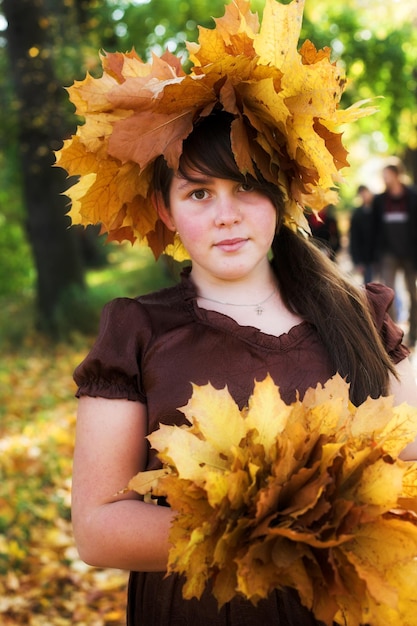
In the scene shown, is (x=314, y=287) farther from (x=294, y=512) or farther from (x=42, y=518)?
(x=42, y=518)

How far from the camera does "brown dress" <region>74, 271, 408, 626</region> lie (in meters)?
1.85

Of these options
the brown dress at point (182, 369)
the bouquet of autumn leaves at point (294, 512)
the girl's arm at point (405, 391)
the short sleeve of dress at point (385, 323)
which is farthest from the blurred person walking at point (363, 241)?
the bouquet of autumn leaves at point (294, 512)

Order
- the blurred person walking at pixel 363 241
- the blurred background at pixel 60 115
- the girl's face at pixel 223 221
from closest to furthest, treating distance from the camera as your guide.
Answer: the girl's face at pixel 223 221, the blurred background at pixel 60 115, the blurred person walking at pixel 363 241

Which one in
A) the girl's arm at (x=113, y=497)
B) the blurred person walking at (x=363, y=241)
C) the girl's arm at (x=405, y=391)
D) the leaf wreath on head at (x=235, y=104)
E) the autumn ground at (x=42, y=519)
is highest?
the leaf wreath on head at (x=235, y=104)

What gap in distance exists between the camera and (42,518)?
5078 mm

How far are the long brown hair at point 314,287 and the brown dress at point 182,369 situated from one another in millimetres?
55

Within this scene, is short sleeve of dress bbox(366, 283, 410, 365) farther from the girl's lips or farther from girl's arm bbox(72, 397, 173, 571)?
girl's arm bbox(72, 397, 173, 571)

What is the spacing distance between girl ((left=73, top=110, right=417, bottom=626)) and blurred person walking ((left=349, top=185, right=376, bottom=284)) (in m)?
7.48

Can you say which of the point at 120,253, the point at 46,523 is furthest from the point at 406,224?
the point at 120,253

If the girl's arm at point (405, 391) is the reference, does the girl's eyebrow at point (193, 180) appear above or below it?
above

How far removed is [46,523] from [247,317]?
3.42 metres

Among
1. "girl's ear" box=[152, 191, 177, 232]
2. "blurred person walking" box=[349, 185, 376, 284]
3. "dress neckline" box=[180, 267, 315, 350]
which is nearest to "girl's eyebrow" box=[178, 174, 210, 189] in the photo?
"girl's ear" box=[152, 191, 177, 232]

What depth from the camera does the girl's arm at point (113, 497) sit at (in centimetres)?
179

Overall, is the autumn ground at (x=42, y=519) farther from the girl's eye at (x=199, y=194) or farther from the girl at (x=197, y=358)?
the girl's eye at (x=199, y=194)
